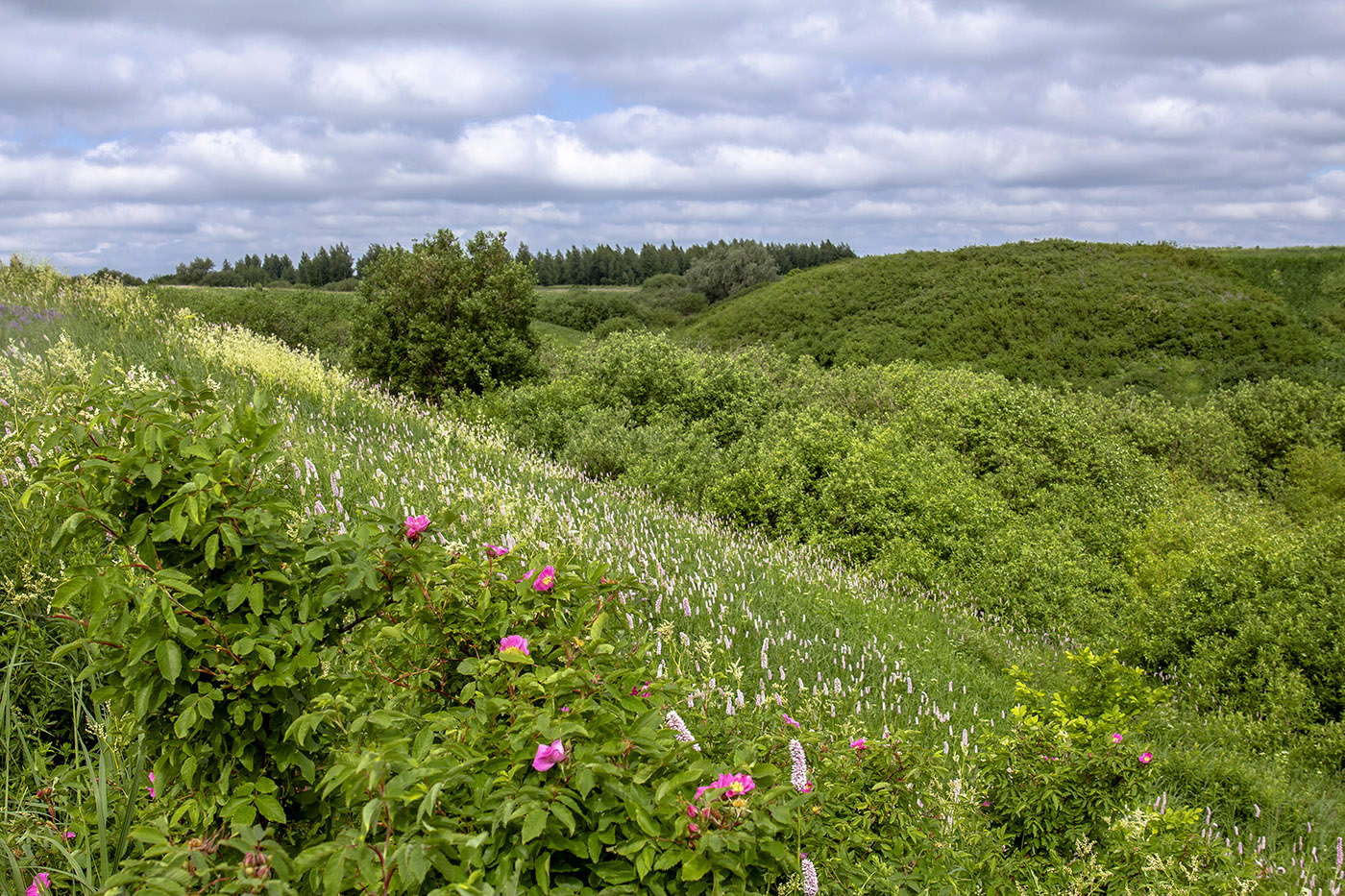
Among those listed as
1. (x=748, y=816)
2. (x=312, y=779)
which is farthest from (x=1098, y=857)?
(x=312, y=779)

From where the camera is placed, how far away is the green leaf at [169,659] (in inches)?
73.7

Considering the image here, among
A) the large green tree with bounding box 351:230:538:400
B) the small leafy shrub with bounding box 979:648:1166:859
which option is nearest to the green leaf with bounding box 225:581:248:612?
the small leafy shrub with bounding box 979:648:1166:859

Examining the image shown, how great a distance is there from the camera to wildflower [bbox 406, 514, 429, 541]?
7.50ft

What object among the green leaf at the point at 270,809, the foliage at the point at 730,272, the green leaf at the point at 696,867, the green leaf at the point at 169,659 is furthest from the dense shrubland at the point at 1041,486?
the foliage at the point at 730,272

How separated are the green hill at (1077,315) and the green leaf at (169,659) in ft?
75.0

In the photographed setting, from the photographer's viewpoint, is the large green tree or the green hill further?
the green hill

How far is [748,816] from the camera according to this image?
1638 mm

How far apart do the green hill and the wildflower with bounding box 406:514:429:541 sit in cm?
2225

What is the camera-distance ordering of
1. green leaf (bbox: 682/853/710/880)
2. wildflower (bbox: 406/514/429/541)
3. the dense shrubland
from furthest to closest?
the dense shrubland → wildflower (bbox: 406/514/429/541) → green leaf (bbox: 682/853/710/880)

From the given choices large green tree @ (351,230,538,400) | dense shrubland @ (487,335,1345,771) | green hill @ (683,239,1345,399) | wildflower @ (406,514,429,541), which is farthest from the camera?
green hill @ (683,239,1345,399)

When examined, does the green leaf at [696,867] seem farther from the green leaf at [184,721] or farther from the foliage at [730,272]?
the foliage at [730,272]

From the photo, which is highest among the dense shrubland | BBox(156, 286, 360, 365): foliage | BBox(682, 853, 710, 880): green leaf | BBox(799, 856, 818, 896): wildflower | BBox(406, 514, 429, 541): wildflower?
BBox(156, 286, 360, 365): foliage

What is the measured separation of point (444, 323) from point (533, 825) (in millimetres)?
14784

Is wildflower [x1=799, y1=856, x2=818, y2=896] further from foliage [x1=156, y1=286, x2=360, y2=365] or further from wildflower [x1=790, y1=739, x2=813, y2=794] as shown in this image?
foliage [x1=156, y1=286, x2=360, y2=365]
